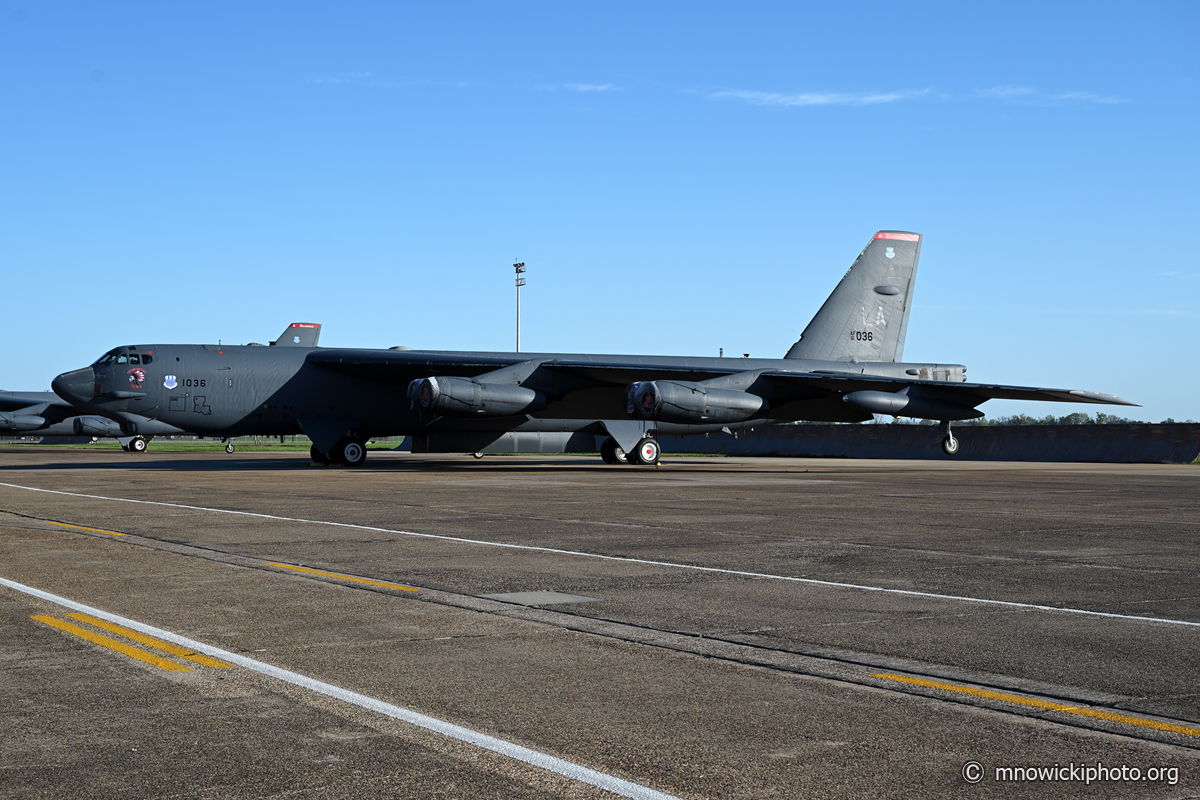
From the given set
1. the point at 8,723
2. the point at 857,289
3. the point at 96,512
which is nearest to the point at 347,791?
the point at 8,723

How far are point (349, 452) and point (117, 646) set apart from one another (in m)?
28.3

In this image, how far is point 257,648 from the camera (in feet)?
21.4

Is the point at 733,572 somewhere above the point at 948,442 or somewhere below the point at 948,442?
below

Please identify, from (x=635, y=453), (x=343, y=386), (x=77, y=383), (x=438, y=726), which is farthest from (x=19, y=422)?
(x=438, y=726)

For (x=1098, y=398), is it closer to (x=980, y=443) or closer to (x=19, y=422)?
(x=980, y=443)

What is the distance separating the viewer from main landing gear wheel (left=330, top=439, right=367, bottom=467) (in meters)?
34.3

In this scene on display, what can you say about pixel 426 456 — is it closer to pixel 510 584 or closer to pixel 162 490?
pixel 162 490

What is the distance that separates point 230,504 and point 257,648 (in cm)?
1211

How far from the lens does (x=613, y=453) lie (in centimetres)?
3809

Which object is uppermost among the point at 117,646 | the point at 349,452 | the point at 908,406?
the point at 908,406

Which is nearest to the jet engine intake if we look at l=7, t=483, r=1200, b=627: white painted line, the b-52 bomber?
the b-52 bomber

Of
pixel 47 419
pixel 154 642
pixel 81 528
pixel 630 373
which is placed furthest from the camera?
pixel 47 419

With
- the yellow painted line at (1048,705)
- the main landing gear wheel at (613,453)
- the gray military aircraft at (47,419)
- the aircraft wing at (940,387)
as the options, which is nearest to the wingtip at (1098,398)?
the aircraft wing at (940,387)

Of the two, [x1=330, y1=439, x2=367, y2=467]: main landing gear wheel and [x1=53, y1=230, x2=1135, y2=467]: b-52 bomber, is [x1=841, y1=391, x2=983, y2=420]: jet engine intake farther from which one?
[x1=330, y1=439, x2=367, y2=467]: main landing gear wheel
